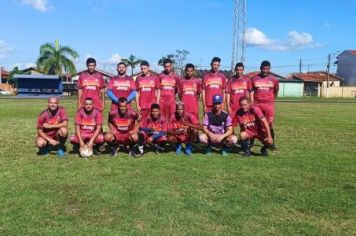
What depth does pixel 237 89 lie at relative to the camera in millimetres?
10531

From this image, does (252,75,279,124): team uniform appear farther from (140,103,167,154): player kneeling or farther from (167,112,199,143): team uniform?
(140,103,167,154): player kneeling

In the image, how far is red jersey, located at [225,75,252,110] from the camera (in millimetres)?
10500

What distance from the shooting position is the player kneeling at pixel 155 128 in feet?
31.7

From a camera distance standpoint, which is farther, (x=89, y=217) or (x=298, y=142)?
(x=298, y=142)

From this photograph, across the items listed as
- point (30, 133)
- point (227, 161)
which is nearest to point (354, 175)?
point (227, 161)

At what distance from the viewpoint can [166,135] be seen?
32.0 feet

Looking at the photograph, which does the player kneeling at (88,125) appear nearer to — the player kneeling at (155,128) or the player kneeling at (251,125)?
the player kneeling at (155,128)

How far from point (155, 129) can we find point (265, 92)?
2701 millimetres

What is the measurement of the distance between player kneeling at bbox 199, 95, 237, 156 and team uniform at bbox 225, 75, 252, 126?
0.88 metres

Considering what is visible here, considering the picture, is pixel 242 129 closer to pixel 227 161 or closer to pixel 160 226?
pixel 227 161

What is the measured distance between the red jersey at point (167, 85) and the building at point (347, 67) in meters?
93.6

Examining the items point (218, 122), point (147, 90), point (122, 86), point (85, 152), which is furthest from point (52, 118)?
point (218, 122)

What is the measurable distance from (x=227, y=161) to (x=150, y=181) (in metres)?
2.26

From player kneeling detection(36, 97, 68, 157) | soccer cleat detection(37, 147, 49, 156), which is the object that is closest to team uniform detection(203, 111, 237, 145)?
player kneeling detection(36, 97, 68, 157)
